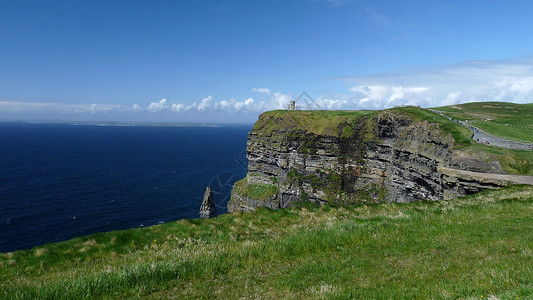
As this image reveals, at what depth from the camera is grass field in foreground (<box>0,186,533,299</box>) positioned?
680 centimetres

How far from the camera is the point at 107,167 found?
118812 mm

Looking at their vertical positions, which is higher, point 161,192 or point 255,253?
point 255,253

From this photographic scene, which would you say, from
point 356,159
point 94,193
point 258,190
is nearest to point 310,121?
point 356,159

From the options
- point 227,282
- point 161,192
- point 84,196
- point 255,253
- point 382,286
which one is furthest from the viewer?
point 161,192

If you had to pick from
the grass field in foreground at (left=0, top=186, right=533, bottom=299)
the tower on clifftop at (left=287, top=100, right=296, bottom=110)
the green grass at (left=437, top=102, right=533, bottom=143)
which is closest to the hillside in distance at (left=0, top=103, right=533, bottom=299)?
the grass field in foreground at (left=0, top=186, right=533, bottom=299)

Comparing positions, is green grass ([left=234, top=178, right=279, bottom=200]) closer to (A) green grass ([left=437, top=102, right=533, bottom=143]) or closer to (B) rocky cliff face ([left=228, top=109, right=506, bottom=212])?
(B) rocky cliff face ([left=228, top=109, right=506, bottom=212])

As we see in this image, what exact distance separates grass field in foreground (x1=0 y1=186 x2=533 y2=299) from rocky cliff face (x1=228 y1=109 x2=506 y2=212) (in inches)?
959

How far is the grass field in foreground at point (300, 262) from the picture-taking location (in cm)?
680

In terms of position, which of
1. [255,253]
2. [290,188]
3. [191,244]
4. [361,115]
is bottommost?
[290,188]

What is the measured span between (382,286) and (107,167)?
442 feet

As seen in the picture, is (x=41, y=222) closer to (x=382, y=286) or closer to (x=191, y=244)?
(x=191, y=244)

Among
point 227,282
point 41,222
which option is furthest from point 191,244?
point 41,222

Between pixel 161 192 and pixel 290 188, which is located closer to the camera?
pixel 290 188

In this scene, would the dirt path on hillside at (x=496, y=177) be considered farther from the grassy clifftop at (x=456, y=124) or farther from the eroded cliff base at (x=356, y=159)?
the grassy clifftop at (x=456, y=124)
